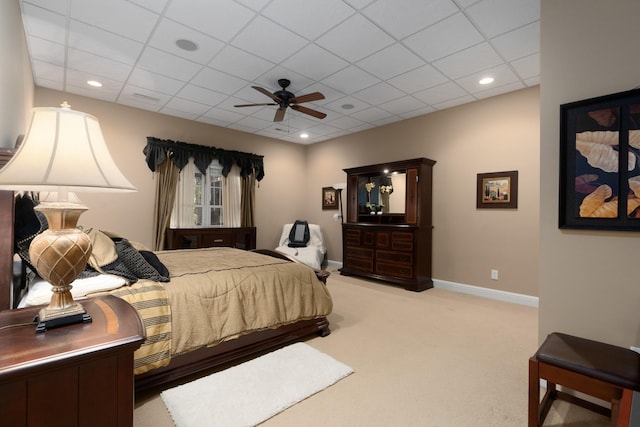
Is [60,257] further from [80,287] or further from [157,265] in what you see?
[157,265]

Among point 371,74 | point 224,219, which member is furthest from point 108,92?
point 371,74

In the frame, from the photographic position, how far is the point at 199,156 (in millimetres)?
5219

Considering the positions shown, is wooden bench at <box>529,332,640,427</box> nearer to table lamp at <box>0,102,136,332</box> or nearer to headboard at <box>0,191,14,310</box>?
table lamp at <box>0,102,136,332</box>

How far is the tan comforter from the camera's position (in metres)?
1.83

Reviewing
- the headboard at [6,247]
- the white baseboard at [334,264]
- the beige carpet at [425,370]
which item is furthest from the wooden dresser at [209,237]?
the headboard at [6,247]

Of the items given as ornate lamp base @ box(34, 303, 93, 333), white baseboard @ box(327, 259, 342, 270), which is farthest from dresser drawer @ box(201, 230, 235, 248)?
ornate lamp base @ box(34, 303, 93, 333)

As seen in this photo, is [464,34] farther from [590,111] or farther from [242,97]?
[242,97]

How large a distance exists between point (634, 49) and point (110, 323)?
117 inches

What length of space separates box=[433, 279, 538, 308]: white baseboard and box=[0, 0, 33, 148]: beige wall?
5.20 meters

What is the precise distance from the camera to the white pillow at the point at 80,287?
1.50 meters

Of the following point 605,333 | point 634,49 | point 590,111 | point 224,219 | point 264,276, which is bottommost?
point 605,333

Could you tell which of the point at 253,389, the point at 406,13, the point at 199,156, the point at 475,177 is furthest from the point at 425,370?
the point at 199,156

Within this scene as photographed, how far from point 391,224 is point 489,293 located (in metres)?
1.71

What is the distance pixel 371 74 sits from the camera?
3.46 metres
